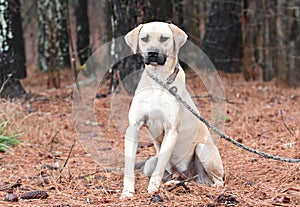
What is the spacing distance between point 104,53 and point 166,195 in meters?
7.93

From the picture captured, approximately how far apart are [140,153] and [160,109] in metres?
1.92

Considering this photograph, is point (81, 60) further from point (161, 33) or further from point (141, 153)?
point (161, 33)

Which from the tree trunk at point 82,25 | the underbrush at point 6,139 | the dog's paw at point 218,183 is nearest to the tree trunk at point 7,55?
the underbrush at point 6,139

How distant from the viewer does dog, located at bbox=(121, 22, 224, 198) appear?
146 inches

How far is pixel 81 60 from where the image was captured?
12773 millimetres

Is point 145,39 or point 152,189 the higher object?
point 145,39

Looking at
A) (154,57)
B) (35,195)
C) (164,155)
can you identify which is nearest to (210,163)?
(164,155)

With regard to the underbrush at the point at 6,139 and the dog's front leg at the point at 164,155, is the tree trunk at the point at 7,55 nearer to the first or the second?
the underbrush at the point at 6,139

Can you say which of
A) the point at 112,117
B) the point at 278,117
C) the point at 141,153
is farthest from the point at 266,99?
the point at 141,153

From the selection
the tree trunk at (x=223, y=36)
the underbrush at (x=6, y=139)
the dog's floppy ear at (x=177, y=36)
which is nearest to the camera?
the dog's floppy ear at (x=177, y=36)

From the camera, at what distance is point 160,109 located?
3.71 m

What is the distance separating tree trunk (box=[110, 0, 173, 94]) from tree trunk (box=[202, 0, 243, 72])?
3.35 metres

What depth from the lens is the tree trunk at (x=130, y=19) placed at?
7.77 metres

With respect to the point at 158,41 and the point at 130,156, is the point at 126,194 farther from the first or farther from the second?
the point at 158,41
